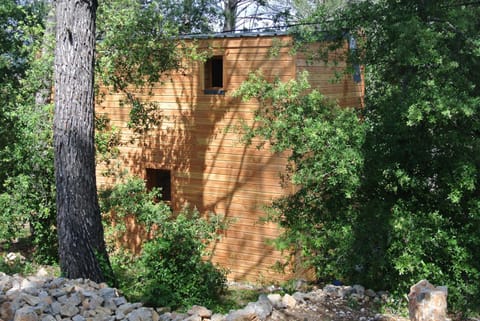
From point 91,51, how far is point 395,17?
413 centimetres

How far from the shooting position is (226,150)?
10.7 m

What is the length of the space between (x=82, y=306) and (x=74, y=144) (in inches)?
93.7

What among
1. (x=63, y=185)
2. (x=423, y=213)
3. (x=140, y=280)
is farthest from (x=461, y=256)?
(x=63, y=185)

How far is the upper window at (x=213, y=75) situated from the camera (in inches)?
428

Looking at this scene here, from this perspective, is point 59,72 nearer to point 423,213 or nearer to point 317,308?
point 317,308

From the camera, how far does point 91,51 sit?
271 inches

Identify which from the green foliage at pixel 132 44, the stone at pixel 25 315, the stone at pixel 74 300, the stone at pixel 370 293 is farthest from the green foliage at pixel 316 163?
the stone at pixel 25 315

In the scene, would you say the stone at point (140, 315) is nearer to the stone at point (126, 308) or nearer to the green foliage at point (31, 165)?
the stone at point (126, 308)

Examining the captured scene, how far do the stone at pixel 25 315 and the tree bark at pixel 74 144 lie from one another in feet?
6.56

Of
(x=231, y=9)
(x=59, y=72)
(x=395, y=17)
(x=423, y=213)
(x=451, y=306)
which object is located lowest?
(x=451, y=306)

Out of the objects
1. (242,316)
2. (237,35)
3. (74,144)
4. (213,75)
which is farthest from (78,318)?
(213,75)

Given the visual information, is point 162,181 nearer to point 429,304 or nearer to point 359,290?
point 359,290

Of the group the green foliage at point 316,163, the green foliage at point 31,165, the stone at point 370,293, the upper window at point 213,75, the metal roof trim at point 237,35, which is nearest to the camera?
the stone at point 370,293

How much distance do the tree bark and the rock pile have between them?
98 centimetres
